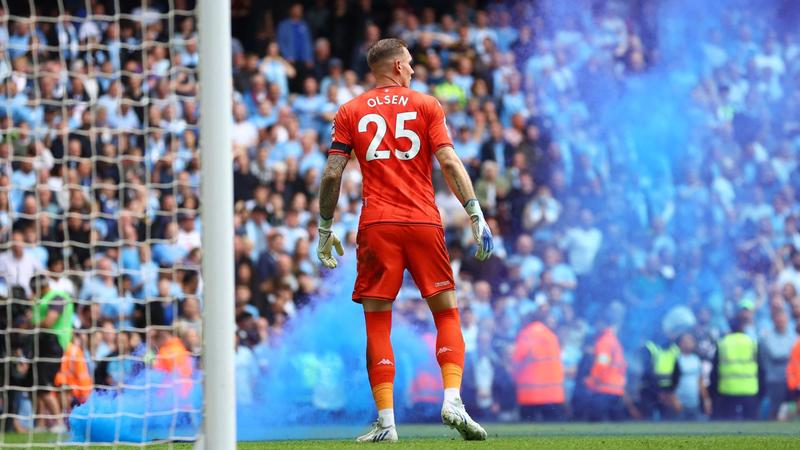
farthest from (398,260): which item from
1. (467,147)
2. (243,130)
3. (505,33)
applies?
(505,33)

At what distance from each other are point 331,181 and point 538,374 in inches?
225

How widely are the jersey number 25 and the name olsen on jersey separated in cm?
7

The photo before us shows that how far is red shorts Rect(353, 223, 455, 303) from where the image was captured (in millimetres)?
7246

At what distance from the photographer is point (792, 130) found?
49.9ft

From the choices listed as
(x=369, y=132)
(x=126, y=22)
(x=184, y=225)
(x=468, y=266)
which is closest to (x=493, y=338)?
(x=468, y=266)

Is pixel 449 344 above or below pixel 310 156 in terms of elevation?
below

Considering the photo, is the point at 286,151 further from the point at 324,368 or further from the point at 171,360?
the point at 171,360

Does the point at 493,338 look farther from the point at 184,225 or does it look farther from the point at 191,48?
the point at 191,48

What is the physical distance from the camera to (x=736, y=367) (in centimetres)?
1281

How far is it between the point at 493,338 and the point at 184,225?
3.25 metres

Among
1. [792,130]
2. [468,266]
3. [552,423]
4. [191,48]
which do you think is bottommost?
[552,423]

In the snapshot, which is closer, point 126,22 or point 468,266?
point 126,22

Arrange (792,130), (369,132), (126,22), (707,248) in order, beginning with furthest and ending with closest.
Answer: (792,130) → (707,248) → (126,22) → (369,132)

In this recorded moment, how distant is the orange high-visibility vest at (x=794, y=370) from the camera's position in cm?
1280
